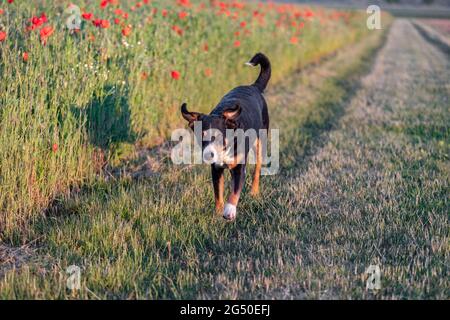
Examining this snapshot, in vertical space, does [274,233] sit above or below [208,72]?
below

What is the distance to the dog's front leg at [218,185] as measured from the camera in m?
5.06

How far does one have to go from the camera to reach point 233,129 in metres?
4.75

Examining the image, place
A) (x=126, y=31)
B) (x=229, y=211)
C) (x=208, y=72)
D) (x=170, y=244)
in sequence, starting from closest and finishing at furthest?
(x=170, y=244)
(x=229, y=211)
(x=126, y=31)
(x=208, y=72)

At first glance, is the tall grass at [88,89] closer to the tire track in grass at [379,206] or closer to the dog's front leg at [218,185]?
the dog's front leg at [218,185]

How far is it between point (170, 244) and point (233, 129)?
1.11 metres

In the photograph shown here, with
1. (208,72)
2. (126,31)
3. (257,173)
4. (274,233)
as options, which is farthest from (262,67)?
(208,72)

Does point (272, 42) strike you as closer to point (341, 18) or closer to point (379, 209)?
point (379, 209)

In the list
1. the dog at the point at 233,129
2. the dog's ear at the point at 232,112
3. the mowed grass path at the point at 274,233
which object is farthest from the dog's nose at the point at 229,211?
the dog's ear at the point at 232,112

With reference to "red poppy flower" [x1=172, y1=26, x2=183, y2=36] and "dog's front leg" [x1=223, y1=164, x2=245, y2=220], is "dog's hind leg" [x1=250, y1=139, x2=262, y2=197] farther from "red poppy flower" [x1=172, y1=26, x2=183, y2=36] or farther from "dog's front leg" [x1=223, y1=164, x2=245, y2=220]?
"red poppy flower" [x1=172, y1=26, x2=183, y2=36]

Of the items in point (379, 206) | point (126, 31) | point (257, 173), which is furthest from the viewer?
point (126, 31)

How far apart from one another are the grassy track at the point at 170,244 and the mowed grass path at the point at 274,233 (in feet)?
0.04

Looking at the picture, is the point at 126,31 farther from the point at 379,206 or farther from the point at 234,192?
the point at 379,206

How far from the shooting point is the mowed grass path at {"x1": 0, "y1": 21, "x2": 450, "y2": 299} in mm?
3973

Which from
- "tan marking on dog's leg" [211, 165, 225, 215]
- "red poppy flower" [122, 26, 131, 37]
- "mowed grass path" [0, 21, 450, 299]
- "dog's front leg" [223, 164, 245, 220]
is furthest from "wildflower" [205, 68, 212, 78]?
"dog's front leg" [223, 164, 245, 220]
